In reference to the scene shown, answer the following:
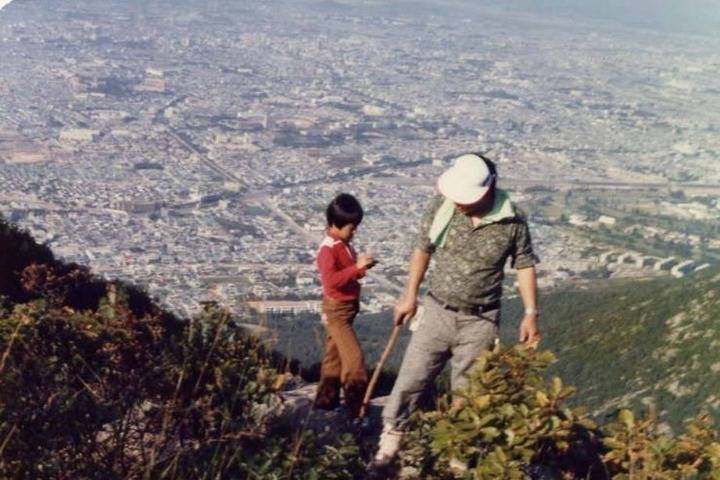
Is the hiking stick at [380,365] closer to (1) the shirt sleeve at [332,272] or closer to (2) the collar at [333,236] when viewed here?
(1) the shirt sleeve at [332,272]

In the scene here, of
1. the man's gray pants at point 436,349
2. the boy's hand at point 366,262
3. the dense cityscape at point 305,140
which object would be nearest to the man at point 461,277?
the man's gray pants at point 436,349

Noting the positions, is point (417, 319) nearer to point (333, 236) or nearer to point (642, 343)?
point (333, 236)

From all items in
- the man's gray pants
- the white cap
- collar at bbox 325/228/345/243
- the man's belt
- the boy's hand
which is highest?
the white cap

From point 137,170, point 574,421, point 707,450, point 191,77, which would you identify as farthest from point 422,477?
point 191,77

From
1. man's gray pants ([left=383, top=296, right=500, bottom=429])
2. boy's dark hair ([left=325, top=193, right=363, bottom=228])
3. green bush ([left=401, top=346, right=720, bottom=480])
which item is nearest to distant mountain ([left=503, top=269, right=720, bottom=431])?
boy's dark hair ([left=325, top=193, right=363, bottom=228])

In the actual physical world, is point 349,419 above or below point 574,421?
below

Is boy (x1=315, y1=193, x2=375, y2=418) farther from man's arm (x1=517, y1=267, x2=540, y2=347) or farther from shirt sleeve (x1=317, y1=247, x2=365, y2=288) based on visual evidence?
man's arm (x1=517, y1=267, x2=540, y2=347)

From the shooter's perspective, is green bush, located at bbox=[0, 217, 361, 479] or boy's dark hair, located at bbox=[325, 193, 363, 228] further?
boy's dark hair, located at bbox=[325, 193, 363, 228]

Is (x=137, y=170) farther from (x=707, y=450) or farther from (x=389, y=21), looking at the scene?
(x=389, y=21)
